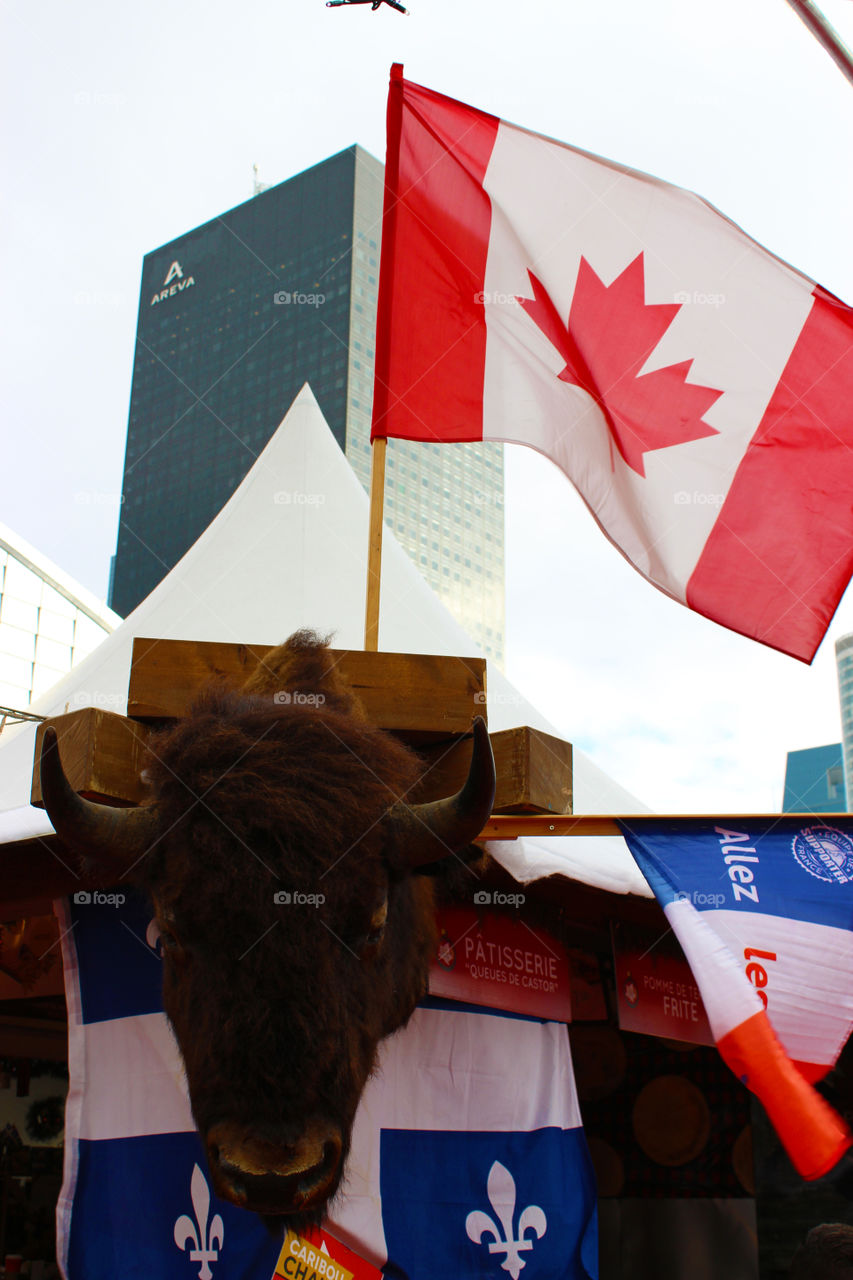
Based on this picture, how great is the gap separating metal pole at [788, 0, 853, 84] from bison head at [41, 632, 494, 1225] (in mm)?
4139

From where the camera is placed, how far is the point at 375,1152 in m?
4.07

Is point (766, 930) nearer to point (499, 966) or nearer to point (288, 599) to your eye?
point (499, 966)

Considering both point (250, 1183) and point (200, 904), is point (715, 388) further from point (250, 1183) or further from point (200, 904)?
point (250, 1183)

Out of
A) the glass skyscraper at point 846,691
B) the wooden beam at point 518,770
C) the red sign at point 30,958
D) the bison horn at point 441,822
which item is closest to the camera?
the bison horn at point 441,822

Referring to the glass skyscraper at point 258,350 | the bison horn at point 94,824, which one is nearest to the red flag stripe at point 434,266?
the bison horn at point 94,824

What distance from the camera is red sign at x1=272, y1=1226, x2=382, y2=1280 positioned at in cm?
380

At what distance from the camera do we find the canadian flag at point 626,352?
501 cm

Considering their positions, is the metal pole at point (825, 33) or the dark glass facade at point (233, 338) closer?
the metal pole at point (825, 33)

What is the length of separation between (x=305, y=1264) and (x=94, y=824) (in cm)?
224

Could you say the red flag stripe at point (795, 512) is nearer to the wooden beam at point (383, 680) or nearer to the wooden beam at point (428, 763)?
the wooden beam at point (428, 763)

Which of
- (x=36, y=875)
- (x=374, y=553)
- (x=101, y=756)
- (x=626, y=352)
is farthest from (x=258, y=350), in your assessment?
(x=101, y=756)

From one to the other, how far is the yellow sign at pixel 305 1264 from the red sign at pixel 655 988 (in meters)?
1.83

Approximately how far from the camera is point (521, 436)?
5.28 metres

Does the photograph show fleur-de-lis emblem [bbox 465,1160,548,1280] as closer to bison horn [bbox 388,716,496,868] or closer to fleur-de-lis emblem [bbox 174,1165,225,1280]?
fleur-de-lis emblem [bbox 174,1165,225,1280]
